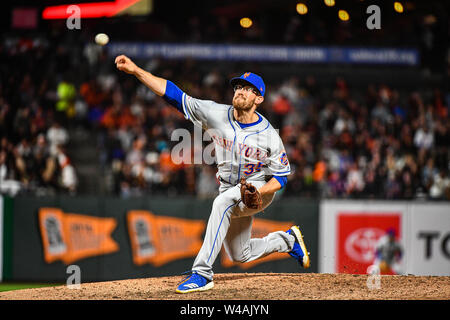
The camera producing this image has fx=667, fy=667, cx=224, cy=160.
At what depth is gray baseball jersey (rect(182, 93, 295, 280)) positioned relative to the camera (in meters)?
5.64

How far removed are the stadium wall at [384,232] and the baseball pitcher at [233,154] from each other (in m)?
5.62

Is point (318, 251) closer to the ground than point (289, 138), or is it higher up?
closer to the ground

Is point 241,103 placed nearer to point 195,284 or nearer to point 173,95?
point 173,95

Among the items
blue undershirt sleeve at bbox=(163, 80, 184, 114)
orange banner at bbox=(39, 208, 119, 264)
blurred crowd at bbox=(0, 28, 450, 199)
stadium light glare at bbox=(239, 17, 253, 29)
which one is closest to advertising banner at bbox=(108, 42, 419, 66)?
blurred crowd at bbox=(0, 28, 450, 199)

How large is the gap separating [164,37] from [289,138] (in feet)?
17.5

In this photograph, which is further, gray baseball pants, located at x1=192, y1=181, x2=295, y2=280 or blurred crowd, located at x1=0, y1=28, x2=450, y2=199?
blurred crowd, located at x1=0, y1=28, x2=450, y2=199

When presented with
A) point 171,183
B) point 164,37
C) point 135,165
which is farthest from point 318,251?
point 164,37

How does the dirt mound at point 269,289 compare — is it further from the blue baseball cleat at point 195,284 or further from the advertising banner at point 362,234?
the advertising banner at point 362,234

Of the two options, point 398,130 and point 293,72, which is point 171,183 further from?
point 293,72

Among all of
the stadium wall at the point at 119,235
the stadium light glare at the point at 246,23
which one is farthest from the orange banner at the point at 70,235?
the stadium light glare at the point at 246,23

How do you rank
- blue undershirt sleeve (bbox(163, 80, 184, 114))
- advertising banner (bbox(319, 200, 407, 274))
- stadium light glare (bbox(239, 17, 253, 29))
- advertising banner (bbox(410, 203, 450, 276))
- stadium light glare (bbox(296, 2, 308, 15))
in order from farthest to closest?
stadium light glare (bbox(239, 17, 253, 29)) → stadium light glare (bbox(296, 2, 308, 15)) → advertising banner (bbox(319, 200, 407, 274)) → advertising banner (bbox(410, 203, 450, 276)) → blue undershirt sleeve (bbox(163, 80, 184, 114))

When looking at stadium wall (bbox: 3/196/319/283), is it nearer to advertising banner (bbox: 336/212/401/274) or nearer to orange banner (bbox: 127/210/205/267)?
orange banner (bbox: 127/210/205/267)

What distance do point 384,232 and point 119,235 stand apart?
4.53 metres
